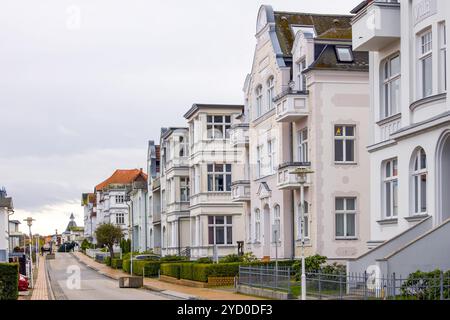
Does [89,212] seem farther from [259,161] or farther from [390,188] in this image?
[390,188]

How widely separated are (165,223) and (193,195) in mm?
12285

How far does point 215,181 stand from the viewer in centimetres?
5916

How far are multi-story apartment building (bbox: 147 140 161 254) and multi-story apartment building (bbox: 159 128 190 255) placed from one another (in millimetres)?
6971

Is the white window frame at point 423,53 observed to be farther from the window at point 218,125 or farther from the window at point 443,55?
the window at point 218,125

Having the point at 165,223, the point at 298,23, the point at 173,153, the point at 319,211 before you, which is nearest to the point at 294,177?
the point at 319,211

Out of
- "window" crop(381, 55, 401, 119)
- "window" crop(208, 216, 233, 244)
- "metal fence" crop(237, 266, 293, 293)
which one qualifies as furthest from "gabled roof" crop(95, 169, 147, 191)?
"window" crop(381, 55, 401, 119)

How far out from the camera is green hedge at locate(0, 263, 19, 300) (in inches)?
1221

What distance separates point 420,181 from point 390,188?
9.51 ft

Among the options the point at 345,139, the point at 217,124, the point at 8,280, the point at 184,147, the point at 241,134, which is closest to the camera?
the point at 8,280

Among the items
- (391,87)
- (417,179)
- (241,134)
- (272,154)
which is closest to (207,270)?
(272,154)

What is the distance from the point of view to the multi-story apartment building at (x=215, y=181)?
5831 centimetres

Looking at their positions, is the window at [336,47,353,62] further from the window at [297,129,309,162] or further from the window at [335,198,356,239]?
the window at [335,198,356,239]

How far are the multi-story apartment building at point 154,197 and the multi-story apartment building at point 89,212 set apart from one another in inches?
2834

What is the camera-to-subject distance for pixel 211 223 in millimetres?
58719
